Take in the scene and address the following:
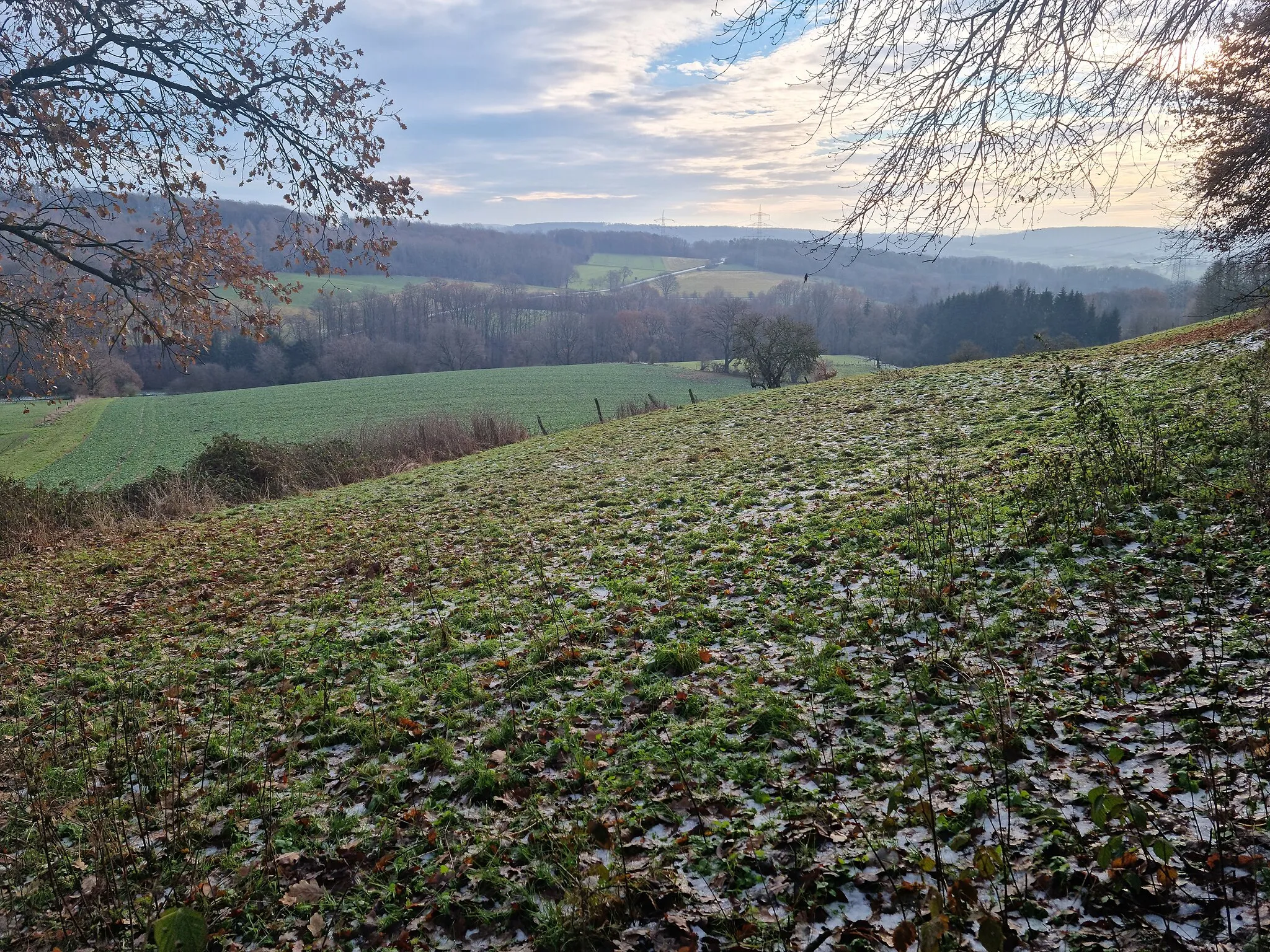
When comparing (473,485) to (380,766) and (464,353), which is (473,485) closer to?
(380,766)

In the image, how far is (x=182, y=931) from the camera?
2.07 metres

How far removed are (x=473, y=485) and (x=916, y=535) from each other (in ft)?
34.3

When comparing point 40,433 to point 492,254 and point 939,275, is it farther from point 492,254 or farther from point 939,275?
point 939,275

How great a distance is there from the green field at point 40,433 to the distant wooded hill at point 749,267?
58.2 m

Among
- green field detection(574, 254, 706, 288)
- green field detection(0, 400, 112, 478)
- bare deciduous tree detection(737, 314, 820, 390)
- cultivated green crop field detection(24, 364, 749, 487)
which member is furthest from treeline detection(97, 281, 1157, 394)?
green field detection(574, 254, 706, 288)

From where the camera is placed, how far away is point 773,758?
3.98 meters

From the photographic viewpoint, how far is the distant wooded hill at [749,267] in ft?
360

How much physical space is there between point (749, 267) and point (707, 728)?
149m

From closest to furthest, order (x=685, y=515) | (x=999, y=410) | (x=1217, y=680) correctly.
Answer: (x=1217, y=680)
(x=685, y=515)
(x=999, y=410)

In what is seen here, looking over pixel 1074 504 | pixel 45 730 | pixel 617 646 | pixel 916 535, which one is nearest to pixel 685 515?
pixel 916 535

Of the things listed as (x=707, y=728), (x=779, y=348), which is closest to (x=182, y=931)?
(x=707, y=728)

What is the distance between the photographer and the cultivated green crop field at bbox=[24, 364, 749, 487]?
33.1 metres

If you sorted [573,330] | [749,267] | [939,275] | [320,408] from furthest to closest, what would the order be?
1. [749,267]
2. [939,275]
3. [573,330]
4. [320,408]

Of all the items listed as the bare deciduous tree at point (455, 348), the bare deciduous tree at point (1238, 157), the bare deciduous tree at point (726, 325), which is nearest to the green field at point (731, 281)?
the bare deciduous tree at point (726, 325)
